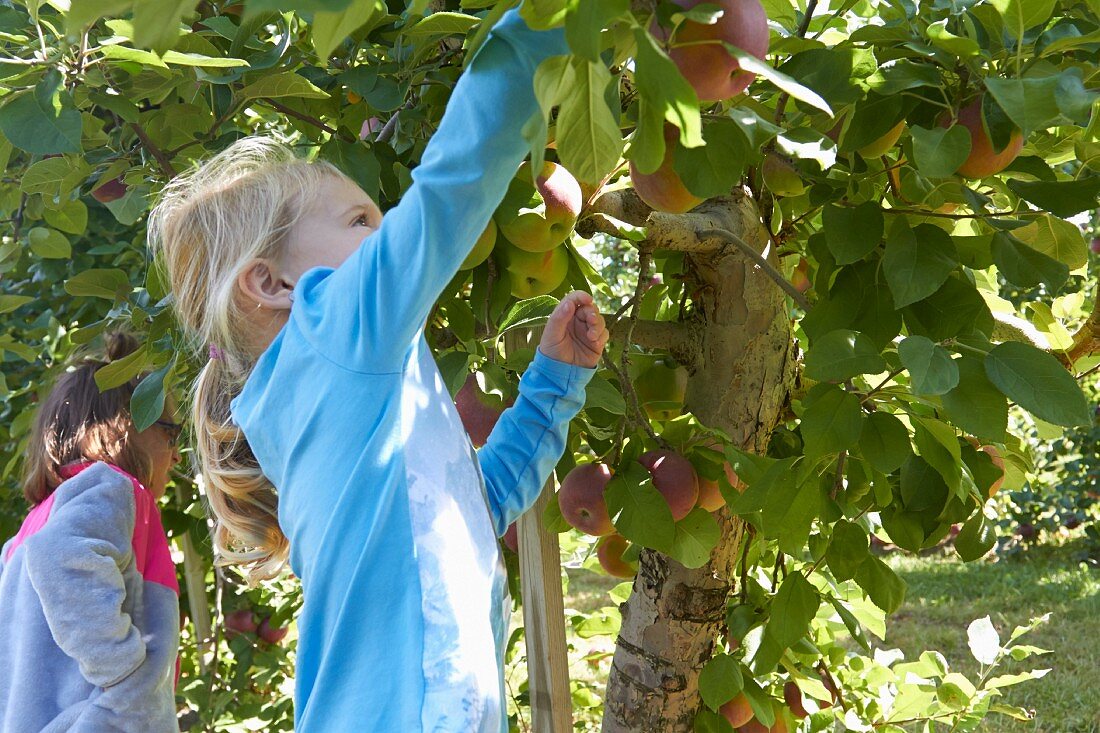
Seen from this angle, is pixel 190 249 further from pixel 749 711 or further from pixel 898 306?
pixel 749 711

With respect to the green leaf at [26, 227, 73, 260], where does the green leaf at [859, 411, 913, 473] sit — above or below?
below

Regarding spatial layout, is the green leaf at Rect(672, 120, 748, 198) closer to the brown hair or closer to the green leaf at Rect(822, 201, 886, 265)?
the green leaf at Rect(822, 201, 886, 265)

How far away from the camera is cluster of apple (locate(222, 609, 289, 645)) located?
3174 mm

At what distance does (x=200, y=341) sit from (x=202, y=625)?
6.86 ft

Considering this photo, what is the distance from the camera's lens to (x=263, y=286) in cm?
107

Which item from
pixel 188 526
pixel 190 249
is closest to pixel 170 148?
pixel 190 249

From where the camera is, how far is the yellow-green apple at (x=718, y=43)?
0.72m

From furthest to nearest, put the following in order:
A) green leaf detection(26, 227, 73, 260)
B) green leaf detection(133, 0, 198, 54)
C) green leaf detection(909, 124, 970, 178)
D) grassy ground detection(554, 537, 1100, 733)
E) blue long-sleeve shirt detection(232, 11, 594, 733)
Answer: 1. grassy ground detection(554, 537, 1100, 733)
2. green leaf detection(26, 227, 73, 260)
3. green leaf detection(909, 124, 970, 178)
4. blue long-sleeve shirt detection(232, 11, 594, 733)
5. green leaf detection(133, 0, 198, 54)

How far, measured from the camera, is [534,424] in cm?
115

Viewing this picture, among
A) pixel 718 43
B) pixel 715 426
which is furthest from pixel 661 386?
pixel 718 43

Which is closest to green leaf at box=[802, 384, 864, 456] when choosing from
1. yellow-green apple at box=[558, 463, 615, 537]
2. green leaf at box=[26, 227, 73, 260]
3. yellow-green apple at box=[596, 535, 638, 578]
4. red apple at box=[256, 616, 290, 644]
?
yellow-green apple at box=[558, 463, 615, 537]

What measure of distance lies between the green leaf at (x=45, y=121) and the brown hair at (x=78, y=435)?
3.75 feet

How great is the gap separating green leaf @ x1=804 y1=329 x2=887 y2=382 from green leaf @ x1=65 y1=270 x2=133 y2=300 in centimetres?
111

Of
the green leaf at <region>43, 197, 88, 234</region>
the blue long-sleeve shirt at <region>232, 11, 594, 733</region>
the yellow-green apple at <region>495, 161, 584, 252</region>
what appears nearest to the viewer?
the blue long-sleeve shirt at <region>232, 11, 594, 733</region>
